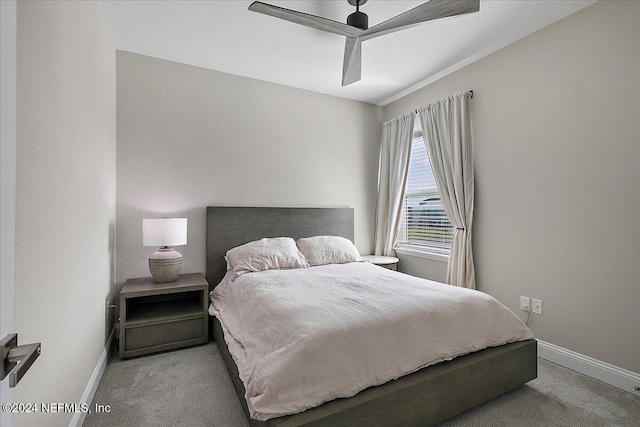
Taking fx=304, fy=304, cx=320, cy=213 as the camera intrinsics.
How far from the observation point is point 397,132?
4.01m

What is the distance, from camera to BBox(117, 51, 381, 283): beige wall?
2.93 m

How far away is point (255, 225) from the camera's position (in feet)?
11.1

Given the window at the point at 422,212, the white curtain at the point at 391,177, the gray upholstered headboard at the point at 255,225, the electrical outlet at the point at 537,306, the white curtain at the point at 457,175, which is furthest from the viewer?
the white curtain at the point at 391,177

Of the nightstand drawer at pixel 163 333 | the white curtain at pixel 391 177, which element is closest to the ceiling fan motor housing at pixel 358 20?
the white curtain at pixel 391 177

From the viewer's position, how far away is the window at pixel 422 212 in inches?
140

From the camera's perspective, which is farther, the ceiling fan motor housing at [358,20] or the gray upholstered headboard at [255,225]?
the gray upholstered headboard at [255,225]

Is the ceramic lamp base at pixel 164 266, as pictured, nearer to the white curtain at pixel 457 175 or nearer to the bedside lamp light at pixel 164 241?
the bedside lamp light at pixel 164 241

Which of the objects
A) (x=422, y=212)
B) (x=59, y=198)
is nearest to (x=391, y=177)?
(x=422, y=212)

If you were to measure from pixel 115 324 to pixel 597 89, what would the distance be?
4.40 meters

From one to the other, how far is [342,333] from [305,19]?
1.98 meters

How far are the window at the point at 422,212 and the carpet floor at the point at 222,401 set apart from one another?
1.55 meters

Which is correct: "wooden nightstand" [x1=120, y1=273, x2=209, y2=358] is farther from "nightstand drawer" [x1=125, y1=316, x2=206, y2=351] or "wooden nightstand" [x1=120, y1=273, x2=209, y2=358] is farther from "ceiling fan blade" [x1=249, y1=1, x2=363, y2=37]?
"ceiling fan blade" [x1=249, y1=1, x2=363, y2=37]

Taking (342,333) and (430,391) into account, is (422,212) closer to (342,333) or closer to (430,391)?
(430,391)

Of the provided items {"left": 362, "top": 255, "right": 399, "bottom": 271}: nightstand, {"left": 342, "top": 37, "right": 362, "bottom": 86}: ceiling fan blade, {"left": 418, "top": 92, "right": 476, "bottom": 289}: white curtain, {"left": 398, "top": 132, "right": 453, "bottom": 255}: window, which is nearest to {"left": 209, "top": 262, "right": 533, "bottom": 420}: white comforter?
{"left": 418, "top": 92, "right": 476, "bottom": 289}: white curtain
